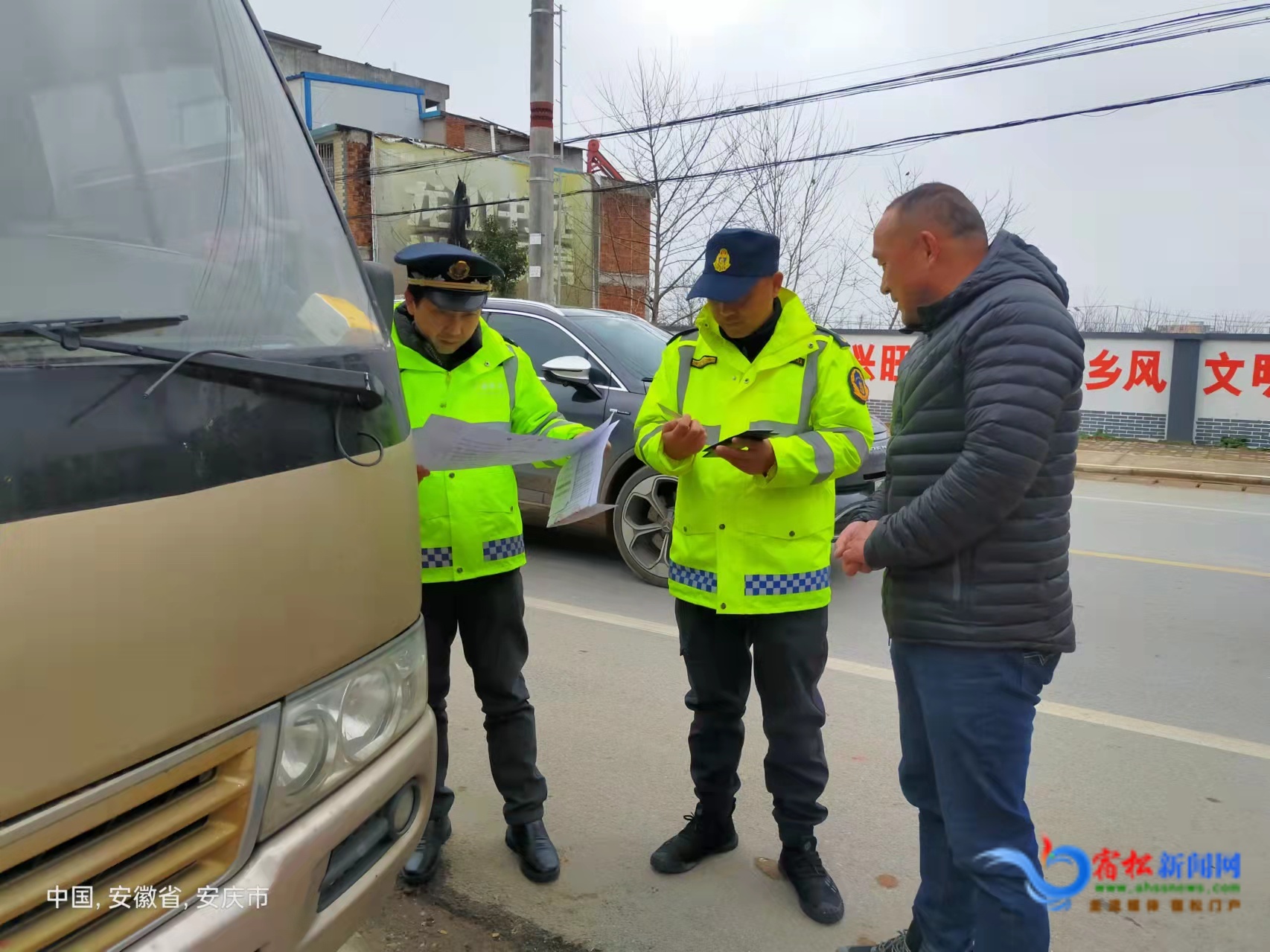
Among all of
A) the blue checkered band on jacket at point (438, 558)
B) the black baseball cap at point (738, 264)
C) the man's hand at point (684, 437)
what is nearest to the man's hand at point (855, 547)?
the man's hand at point (684, 437)

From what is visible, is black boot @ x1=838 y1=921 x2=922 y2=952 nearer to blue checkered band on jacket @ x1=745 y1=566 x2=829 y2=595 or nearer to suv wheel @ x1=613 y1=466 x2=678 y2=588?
blue checkered band on jacket @ x1=745 y1=566 x2=829 y2=595

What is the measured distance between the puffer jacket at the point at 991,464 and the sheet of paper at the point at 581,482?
2.43 feet

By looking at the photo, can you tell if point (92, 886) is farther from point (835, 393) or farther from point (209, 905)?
point (835, 393)

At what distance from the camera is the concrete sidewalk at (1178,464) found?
1116 cm

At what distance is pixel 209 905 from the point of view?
1.33 metres

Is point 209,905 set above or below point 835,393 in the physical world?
below

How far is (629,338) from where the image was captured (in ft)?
21.1

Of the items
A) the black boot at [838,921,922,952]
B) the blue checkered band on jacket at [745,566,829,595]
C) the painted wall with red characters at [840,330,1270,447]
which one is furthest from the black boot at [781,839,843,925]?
the painted wall with red characters at [840,330,1270,447]

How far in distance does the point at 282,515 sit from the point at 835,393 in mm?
1569

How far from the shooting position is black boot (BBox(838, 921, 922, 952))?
233 centimetres

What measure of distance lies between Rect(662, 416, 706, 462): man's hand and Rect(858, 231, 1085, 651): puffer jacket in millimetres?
537

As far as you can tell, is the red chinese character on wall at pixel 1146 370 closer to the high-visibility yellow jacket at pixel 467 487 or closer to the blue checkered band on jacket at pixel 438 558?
the high-visibility yellow jacket at pixel 467 487

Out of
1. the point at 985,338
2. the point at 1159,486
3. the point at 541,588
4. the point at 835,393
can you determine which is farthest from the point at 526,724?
the point at 1159,486

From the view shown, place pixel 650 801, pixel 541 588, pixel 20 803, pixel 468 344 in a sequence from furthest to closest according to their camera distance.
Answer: pixel 541 588
pixel 650 801
pixel 468 344
pixel 20 803
